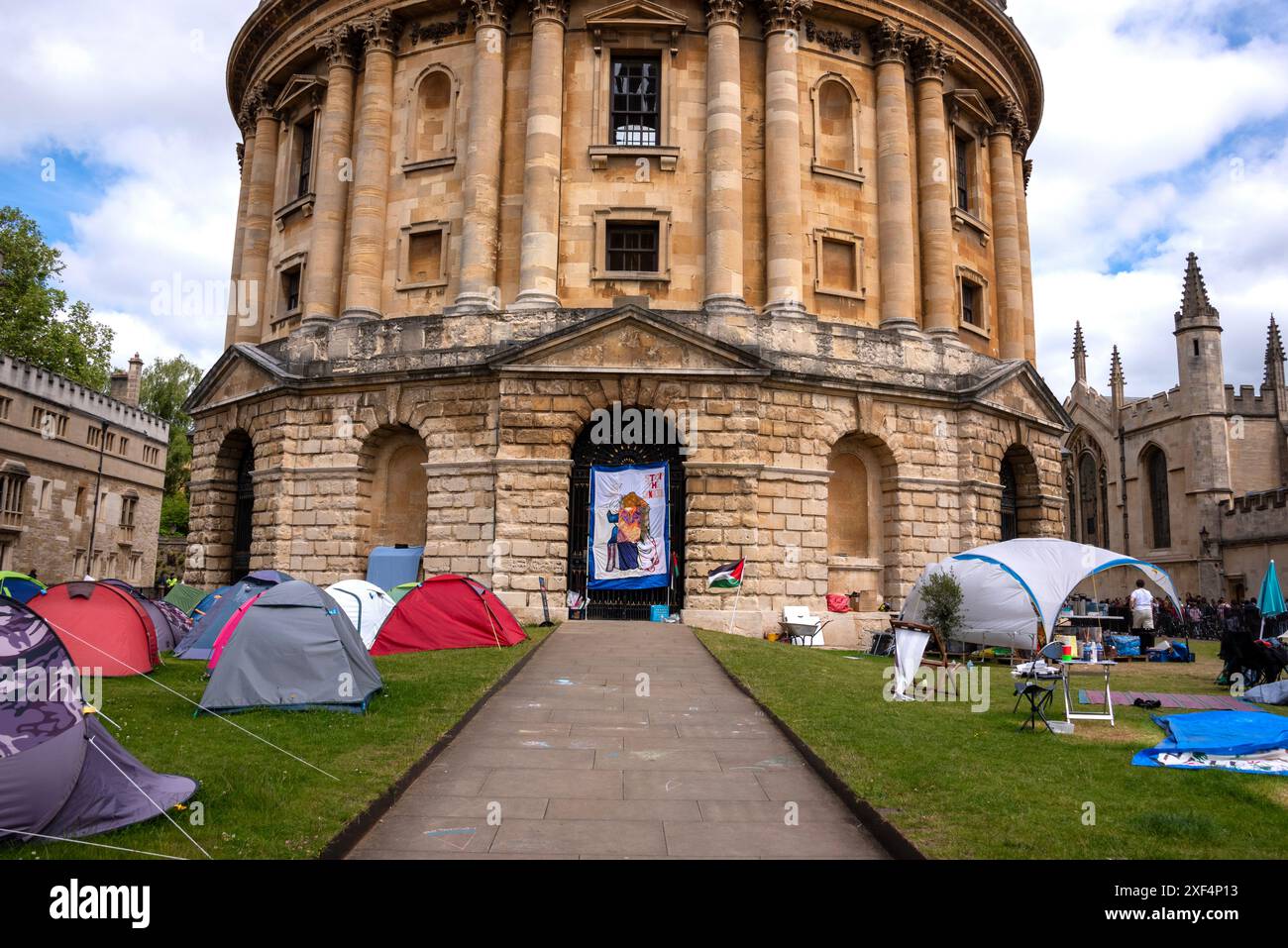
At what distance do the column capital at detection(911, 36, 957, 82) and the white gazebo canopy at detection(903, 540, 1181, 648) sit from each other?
56.4ft

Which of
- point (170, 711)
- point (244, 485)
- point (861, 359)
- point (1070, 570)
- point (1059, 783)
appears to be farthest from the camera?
point (244, 485)

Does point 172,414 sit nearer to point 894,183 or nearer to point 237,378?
point 237,378

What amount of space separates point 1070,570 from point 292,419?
70.3ft

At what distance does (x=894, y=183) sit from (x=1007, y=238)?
7.34m

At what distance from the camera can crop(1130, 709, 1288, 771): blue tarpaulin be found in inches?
366

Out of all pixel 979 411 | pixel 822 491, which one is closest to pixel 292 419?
pixel 822 491

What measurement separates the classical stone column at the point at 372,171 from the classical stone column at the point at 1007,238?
2166cm

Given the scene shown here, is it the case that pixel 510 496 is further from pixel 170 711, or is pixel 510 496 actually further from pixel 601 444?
pixel 170 711

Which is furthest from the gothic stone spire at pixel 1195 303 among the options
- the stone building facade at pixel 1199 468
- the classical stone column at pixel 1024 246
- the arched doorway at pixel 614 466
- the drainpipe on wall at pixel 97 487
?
the drainpipe on wall at pixel 97 487

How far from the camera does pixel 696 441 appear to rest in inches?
946

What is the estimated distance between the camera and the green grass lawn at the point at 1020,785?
645 cm

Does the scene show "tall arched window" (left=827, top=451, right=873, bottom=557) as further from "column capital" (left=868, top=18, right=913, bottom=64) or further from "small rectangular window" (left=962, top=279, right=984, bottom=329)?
"column capital" (left=868, top=18, right=913, bottom=64)

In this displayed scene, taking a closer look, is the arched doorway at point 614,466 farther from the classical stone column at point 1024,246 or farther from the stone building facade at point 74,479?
the stone building facade at point 74,479

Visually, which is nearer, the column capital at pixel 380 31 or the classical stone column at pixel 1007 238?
the column capital at pixel 380 31
